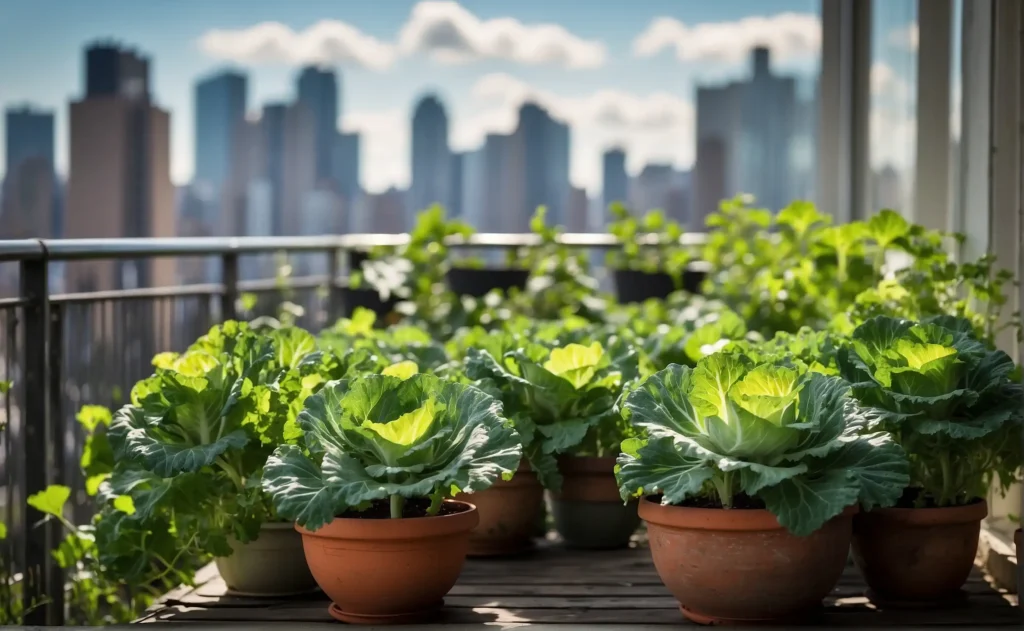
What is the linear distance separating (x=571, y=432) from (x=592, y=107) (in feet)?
22.6

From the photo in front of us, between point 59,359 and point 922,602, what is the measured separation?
197 centimetres

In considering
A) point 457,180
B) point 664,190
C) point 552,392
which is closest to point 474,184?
point 457,180

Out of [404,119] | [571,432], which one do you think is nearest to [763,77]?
[404,119]

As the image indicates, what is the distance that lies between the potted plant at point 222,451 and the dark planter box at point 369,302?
2422 mm

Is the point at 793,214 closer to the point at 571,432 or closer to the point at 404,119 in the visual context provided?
the point at 571,432

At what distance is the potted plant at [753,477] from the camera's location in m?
1.71

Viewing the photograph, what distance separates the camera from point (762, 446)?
5.68 feet

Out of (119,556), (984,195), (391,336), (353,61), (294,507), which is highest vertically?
(353,61)

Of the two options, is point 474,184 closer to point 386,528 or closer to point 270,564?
point 270,564

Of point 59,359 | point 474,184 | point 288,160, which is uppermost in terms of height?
point 288,160

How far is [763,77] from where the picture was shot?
9609 millimetres

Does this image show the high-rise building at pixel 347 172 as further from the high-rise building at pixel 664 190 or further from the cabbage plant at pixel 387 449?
the cabbage plant at pixel 387 449

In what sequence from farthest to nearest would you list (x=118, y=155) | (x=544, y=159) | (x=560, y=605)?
(x=118, y=155) → (x=544, y=159) → (x=560, y=605)

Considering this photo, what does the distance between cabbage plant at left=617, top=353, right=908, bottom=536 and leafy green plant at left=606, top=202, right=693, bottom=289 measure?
10.4 ft
